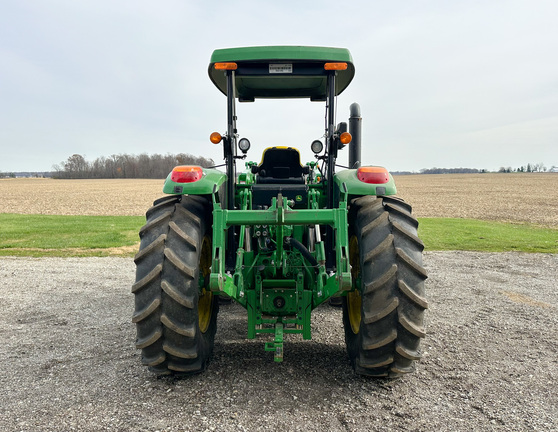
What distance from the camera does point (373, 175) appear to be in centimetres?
345

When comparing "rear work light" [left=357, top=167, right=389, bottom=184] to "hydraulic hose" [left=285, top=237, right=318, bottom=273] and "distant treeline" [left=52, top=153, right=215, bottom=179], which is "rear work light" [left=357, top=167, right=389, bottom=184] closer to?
"hydraulic hose" [left=285, top=237, right=318, bottom=273]

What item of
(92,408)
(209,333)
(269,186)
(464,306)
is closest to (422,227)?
(464,306)

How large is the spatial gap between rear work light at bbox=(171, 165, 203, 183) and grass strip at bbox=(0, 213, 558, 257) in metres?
6.49

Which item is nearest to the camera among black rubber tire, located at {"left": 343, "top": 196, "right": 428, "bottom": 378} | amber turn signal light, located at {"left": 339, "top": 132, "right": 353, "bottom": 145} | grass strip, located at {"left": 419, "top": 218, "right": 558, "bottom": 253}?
black rubber tire, located at {"left": 343, "top": 196, "right": 428, "bottom": 378}

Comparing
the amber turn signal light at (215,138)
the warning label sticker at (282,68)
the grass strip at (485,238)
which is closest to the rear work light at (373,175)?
the warning label sticker at (282,68)

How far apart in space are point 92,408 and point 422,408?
90.7 inches

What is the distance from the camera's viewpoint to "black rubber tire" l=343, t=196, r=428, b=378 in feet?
9.62

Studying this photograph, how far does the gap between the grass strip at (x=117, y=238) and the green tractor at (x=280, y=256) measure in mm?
6388

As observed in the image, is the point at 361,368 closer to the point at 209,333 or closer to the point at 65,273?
the point at 209,333

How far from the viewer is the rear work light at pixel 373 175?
343cm

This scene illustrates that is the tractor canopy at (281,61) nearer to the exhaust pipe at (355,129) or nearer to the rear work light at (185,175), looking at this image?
the rear work light at (185,175)

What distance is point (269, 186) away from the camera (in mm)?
4238

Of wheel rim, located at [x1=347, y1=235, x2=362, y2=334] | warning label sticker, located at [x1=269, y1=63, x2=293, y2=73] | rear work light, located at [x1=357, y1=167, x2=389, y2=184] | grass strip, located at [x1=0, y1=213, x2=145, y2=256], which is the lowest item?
grass strip, located at [x1=0, y1=213, x2=145, y2=256]

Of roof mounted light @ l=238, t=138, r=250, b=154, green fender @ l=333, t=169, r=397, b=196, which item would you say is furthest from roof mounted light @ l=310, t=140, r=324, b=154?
green fender @ l=333, t=169, r=397, b=196
